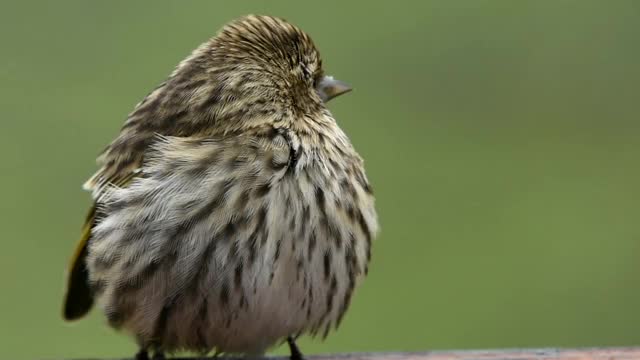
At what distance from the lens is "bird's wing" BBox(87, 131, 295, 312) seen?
19.2 feet

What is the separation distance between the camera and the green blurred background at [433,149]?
9453mm

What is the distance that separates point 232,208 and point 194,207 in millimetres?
113

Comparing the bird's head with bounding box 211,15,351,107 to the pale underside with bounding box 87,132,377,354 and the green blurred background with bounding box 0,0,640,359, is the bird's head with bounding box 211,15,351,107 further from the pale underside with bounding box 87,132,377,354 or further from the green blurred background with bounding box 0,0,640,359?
the green blurred background with bounding box 0,0,640,359

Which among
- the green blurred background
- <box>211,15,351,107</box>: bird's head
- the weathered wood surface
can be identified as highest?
<box>211,15,351,107</box>: bird's head

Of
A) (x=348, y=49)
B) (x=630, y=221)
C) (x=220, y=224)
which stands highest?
(x=220, y=224)

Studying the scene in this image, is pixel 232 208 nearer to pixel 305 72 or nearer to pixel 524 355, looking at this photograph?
pixel 305 72

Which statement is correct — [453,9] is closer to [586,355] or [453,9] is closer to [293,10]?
[293,10]

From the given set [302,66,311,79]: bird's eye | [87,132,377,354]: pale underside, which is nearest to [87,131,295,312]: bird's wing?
[87,132,377,354]: pale underside

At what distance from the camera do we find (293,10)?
12.1m

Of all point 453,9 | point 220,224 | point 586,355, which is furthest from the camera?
point 453,9

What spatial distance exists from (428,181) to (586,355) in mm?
5635

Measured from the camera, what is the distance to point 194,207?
5.87 meters

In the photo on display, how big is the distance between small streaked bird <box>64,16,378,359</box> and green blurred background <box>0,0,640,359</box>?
8.86 feet

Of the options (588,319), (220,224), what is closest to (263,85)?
(220,224)
